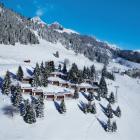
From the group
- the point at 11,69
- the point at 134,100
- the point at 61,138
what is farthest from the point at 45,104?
the point at 134,100

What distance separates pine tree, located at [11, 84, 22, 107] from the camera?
9644 centimetres

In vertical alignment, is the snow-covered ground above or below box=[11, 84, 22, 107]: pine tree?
below

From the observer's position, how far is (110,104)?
11894 cm

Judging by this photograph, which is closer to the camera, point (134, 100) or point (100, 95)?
point (100, 95)

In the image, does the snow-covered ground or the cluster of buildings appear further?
the cluster of buildings

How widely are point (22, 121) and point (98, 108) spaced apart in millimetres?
30949

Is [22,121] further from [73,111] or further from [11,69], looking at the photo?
[11,69]

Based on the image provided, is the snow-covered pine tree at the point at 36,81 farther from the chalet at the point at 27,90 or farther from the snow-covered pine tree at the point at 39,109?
the snow-covered pine tree at the point at 39,109

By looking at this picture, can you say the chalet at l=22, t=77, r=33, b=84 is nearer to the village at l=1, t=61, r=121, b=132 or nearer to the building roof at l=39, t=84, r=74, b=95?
the village at l=1, t=61, r=121, b=132

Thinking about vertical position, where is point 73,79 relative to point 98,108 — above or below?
above

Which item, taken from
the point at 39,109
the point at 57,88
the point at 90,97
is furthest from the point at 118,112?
the point at 39,109

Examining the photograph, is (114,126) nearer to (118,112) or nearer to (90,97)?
(118,112)

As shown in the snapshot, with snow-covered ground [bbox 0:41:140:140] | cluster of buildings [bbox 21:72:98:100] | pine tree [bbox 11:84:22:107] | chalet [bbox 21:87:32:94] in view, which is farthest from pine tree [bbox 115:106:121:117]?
pine tree [bbox 11:84:22:107]

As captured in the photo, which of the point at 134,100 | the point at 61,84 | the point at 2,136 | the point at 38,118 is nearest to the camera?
the point at 2,136
